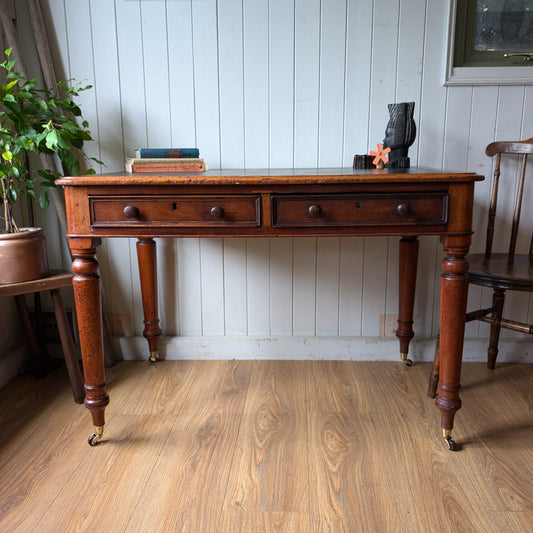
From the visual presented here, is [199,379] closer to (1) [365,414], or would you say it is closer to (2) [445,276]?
(1) [365,414]

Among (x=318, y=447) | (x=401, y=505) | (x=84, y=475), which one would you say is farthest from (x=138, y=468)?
(x=401, y=505)

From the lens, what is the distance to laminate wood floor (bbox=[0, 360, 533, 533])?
4.17 feet

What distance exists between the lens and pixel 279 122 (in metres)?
2.09

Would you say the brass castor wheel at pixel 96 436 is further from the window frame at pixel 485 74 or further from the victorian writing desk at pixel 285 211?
the window frame at pixel 485 74

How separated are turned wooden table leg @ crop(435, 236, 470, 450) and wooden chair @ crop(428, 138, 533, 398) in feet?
0.65

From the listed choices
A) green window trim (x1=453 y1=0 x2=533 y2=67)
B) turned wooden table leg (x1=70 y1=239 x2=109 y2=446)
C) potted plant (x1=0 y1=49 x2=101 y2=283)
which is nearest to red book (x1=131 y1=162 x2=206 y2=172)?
potted plant (x1=0 y1=49 x2=101 y2=283)

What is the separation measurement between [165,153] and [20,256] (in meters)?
0.61

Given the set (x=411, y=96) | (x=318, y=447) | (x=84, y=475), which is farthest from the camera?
(x=411, y=96)

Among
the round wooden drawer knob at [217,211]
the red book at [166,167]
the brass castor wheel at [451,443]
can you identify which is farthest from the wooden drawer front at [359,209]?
the brass castor wheel at [451,443]

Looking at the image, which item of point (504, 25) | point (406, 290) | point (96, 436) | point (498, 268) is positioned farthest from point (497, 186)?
point (96, 436)

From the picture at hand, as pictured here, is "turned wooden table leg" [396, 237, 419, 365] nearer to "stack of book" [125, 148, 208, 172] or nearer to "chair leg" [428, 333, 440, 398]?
"chair leg" [428, 333, 440, 398]

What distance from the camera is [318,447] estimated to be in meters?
1.57

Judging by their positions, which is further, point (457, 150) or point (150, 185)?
point (457, 150)

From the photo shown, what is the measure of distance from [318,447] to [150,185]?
3.09ft
